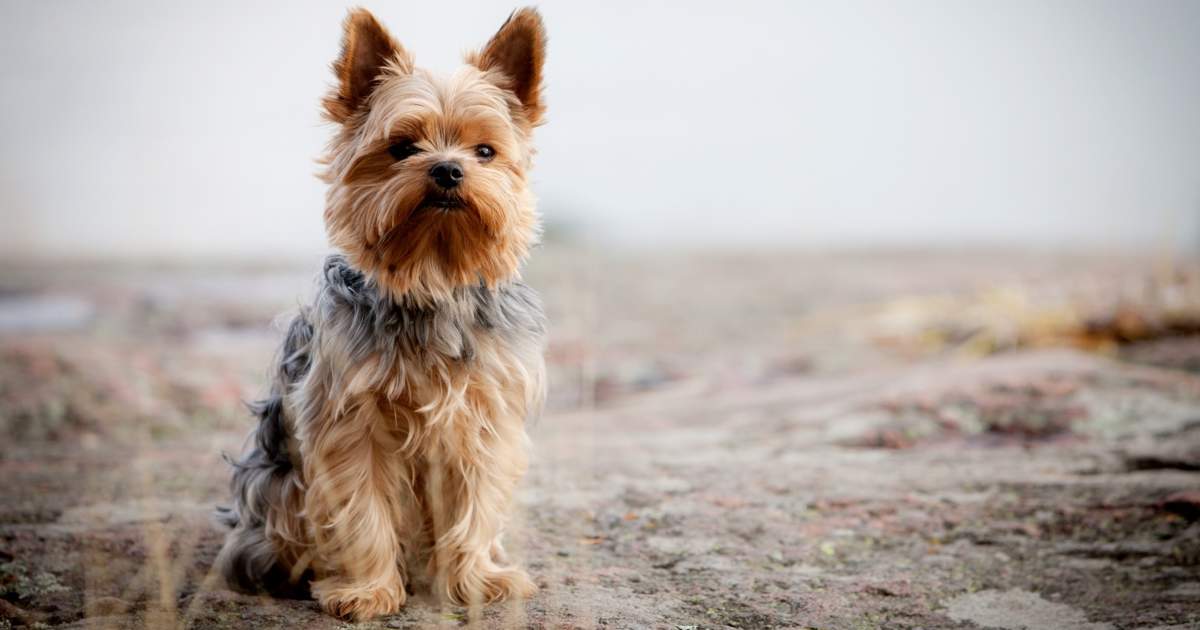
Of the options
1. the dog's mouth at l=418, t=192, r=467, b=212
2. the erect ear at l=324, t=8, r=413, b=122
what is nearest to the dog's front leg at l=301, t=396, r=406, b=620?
the dog's mouth at l=418, t=192, r=467, b=212

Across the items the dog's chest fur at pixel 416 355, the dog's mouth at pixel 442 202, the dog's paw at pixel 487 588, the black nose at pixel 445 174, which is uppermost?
the black nose at pixel 445 174

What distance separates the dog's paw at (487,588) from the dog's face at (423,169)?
1.25 m

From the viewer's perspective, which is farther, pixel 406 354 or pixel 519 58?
pixel 519 58

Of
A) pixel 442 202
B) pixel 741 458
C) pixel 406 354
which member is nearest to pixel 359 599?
pixel 406 354

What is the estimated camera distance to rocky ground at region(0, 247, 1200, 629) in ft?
13.1

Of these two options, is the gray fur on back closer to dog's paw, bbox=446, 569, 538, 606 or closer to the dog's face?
the dog's face

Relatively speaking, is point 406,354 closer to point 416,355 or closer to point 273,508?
point 416,355

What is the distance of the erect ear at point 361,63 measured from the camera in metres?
3.82

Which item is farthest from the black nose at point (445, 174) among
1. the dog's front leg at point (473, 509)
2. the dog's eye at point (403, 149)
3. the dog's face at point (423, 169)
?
the dog's front leg at point (473, 509)

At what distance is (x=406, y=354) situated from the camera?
3688 millimetres

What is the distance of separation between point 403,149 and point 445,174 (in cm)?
28

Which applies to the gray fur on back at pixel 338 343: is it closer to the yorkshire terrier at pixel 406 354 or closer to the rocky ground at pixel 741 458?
the yorkshire terrier at pixel 406 354

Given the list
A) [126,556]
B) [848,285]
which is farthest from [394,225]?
[848,285]

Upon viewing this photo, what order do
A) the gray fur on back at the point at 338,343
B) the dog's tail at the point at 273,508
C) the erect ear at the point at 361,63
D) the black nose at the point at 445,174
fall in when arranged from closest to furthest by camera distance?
1. the black nose at the point at 445,174
2. the gray fur on back at the point at 338,343
3. the erect ear at the point at 361,63
4. the dog's tail at the point at 273,508
